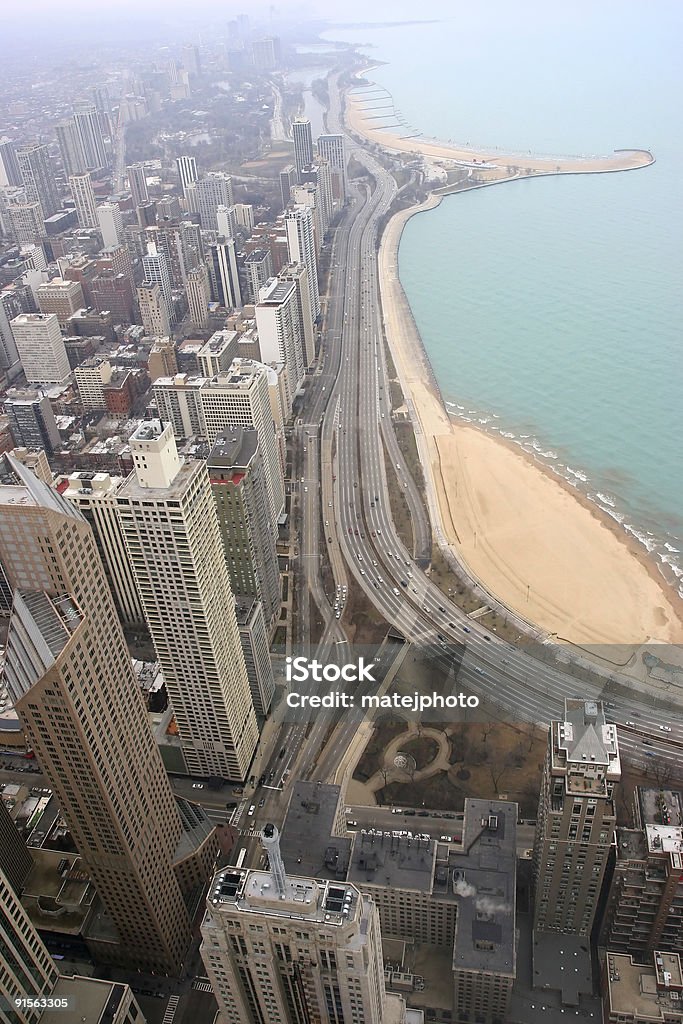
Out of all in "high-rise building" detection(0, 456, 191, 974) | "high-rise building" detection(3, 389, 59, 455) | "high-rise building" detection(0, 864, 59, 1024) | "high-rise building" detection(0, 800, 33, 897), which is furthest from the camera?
"high-rise building" detection(3, 389, 59, 455)

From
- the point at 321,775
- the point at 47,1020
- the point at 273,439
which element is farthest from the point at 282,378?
the point at 47,1020

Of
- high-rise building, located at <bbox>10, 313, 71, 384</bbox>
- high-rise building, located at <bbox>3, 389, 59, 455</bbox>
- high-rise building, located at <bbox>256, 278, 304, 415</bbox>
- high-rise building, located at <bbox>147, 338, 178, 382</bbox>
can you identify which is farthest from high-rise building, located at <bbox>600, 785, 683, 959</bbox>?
high-rise building, located at <bbox>10, 313, 71, 384</bbox>

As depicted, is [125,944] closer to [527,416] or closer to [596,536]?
[596,536]

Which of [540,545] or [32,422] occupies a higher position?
[32,422]

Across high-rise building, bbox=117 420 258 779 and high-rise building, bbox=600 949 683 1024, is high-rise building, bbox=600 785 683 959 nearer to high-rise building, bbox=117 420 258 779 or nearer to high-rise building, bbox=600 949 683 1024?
high-rise building, bbox=600 949 683 1024

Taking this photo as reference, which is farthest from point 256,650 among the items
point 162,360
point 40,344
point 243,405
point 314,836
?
point 40,344

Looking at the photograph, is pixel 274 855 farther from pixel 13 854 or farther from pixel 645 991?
pixel 13 854

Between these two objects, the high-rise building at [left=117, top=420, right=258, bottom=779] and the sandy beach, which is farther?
the sandy beach
